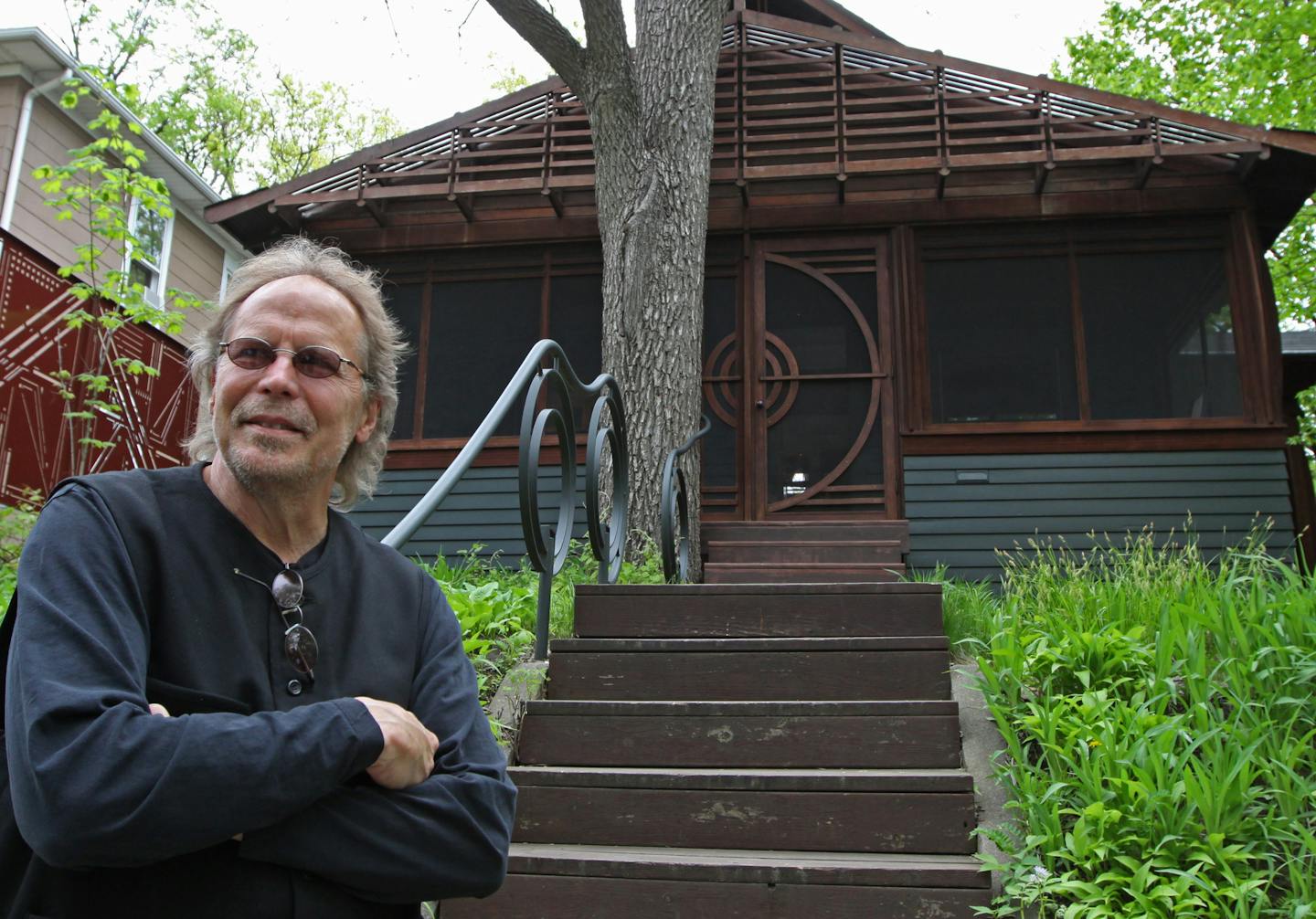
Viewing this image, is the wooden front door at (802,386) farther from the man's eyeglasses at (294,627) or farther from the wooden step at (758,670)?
the man's eyeglasses at (294,627)

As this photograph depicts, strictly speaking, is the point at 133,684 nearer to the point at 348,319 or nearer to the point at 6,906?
the point at 6,906

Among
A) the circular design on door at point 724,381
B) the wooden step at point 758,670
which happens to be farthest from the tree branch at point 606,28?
the wooden step at point 758,670

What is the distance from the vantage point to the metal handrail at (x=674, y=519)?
4.97 meters

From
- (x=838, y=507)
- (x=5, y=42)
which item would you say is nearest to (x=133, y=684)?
(x=838, y=507)

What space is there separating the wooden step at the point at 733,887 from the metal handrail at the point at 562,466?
93 cm

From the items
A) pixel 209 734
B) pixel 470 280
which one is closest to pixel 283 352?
pixel 209 734

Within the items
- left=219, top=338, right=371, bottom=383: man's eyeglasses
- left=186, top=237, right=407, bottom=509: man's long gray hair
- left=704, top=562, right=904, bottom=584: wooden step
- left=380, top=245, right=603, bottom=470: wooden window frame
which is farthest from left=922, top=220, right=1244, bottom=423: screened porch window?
left=219, top=338, right=371, bottom=383: man's eyeglasses

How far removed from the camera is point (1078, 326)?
311 inches

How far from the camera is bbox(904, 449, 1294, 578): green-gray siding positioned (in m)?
7.45

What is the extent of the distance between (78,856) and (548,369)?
9.12ft

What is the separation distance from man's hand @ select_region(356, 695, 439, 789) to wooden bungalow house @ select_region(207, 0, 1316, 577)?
6.57m

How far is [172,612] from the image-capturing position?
4.50 feet

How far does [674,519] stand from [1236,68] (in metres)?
11.6

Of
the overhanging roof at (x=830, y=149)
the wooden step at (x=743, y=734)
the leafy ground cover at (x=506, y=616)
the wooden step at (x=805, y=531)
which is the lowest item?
the wooden step at (x=743, y=734)
